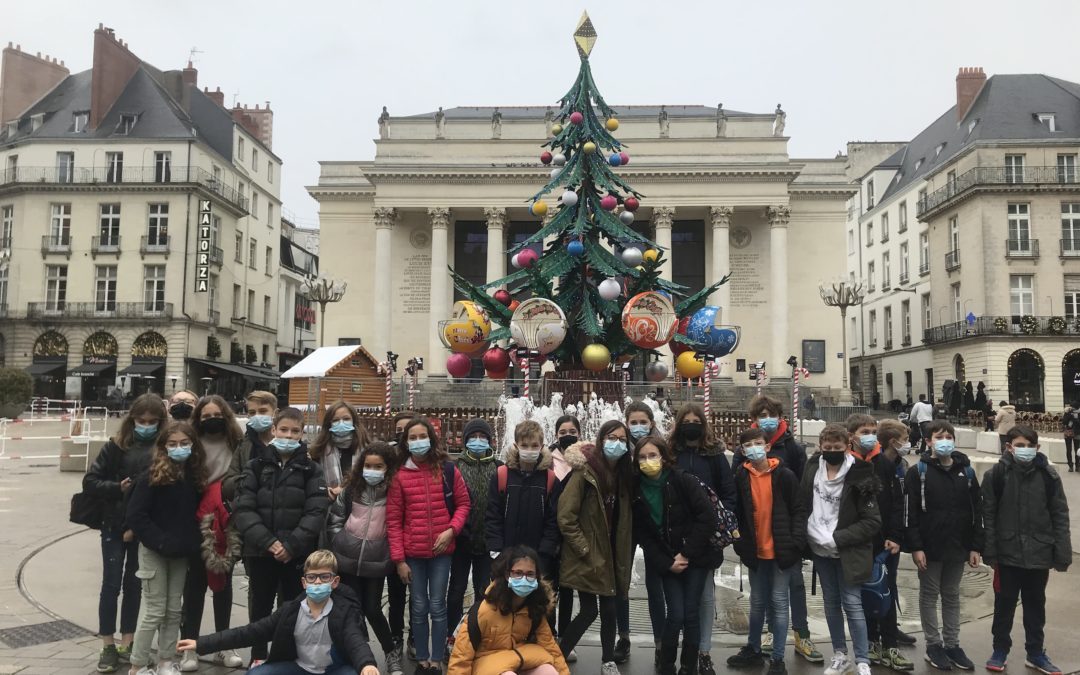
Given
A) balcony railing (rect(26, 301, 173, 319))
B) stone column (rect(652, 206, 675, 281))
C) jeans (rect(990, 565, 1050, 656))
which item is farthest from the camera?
balcony railing (rect(26, 301, 173, 319))

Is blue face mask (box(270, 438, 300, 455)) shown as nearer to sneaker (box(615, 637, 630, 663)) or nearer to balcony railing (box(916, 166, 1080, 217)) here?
sneaker (box(615, 637, 630, 663))

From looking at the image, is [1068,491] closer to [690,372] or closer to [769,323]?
[690,372]

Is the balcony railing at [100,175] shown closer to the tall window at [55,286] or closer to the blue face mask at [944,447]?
the tall window at [55,286]

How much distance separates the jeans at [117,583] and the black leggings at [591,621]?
3.39 m

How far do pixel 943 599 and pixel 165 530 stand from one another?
6133 millimetres

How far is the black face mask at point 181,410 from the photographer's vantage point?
252 inches

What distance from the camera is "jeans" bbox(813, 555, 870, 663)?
5586mm

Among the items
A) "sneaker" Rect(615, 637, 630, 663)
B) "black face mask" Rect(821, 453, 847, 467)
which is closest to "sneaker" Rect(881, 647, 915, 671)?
"black face mask" Rect(821, 453, 847, 467)

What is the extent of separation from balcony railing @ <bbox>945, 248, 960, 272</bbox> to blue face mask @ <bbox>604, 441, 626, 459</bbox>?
4801 centimetres

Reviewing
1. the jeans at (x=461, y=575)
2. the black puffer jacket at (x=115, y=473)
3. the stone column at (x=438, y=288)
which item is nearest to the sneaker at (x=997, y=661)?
the jeans at (x=461, y=575)

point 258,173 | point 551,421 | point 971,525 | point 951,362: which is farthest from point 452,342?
point 258,173

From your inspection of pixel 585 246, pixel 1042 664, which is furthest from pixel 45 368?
pixel 1042 664

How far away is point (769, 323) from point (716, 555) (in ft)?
135

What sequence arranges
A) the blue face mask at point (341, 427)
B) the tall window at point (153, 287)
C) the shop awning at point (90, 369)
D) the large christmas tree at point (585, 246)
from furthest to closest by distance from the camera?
1. the tall window at point (153, 287)
2. the shop awning at point (90, 369)
3. the large christmas tree at point (585, 246)
4. the blue face mask at point (341, 427)
